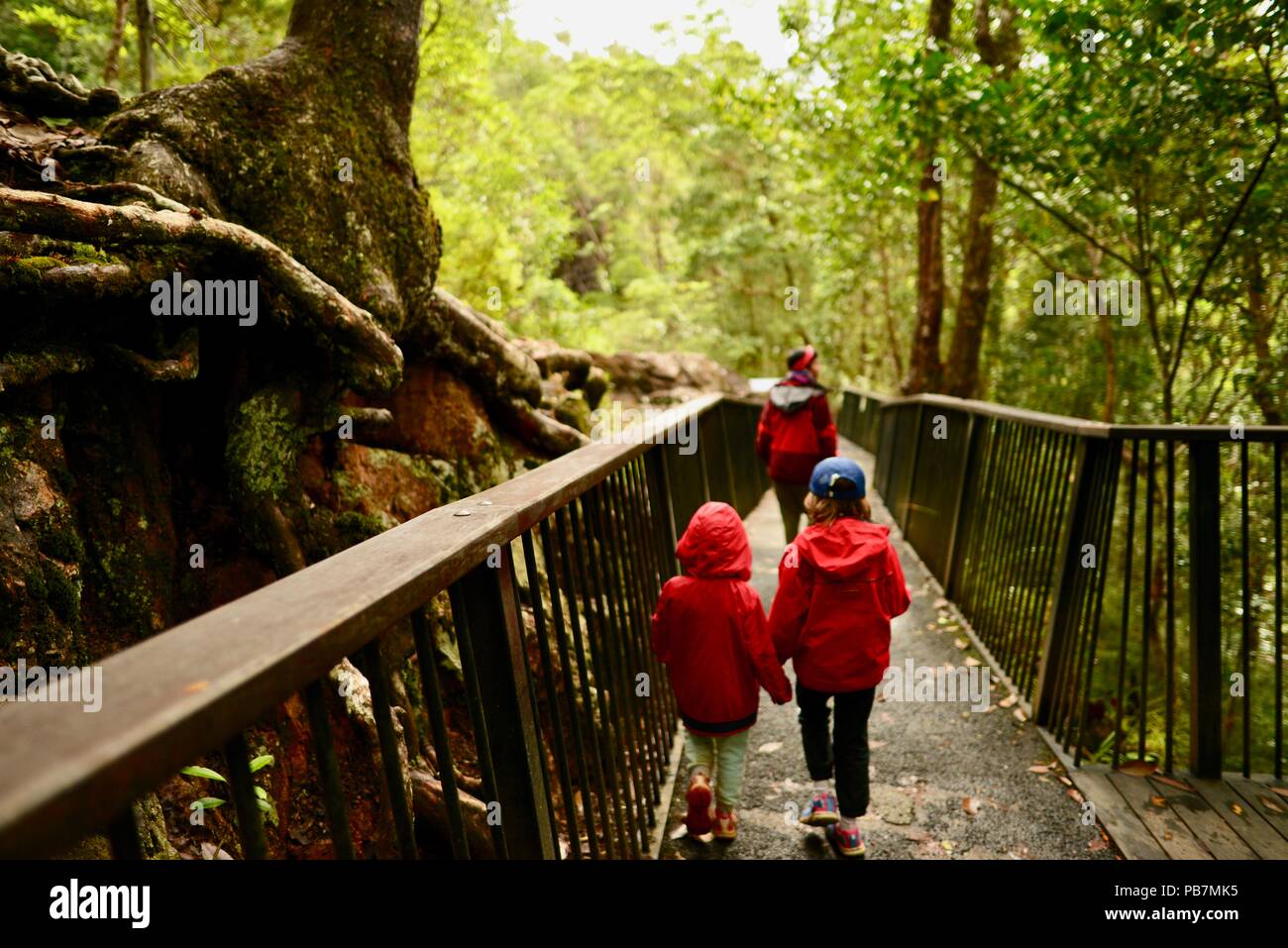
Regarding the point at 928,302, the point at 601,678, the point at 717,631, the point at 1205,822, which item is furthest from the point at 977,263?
the point at 601,678

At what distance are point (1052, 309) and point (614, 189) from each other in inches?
1045

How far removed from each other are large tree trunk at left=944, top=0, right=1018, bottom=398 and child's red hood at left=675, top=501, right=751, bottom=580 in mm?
9308

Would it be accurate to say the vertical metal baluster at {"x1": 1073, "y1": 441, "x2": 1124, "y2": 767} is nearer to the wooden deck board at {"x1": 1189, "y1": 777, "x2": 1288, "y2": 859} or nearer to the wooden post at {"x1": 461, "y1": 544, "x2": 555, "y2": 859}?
the wooden deck board at {"x1": 1189, "y1": 777, "x2": 1288, "y2": 859}

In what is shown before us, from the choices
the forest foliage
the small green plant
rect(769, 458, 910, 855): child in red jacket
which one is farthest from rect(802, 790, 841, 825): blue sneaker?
the forest foliage

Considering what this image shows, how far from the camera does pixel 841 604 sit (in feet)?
10.8

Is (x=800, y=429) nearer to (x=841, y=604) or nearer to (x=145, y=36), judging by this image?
(x=841, y=604)

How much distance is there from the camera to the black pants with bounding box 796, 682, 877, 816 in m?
3.37

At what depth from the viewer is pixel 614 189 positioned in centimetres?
3741

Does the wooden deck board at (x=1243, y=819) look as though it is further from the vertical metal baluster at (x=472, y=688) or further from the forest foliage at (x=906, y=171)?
the forest foliage at (x=906, y=171)

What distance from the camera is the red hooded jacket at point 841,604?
10.7 feet

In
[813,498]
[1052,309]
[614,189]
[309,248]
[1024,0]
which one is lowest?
[813,498]
